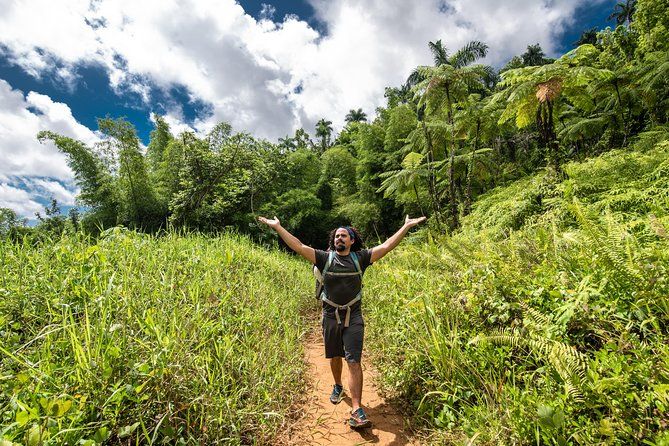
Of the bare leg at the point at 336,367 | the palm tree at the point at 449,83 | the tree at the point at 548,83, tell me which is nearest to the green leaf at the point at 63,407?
the bare leg at the point at 336,367

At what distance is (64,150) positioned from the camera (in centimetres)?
2139

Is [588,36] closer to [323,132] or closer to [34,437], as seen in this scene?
[323,132]

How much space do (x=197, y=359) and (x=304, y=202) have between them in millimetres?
21129

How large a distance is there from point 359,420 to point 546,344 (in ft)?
6.08

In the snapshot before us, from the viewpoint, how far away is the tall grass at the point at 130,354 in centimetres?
186

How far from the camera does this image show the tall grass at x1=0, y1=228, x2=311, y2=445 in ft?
6.10

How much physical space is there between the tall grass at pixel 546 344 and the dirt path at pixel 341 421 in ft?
0.74

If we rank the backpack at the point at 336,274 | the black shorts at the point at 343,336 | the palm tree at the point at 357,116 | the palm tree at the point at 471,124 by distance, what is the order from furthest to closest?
the palm tree at the point at 357,116, the palm tree at the point at 471,124, the backpack at the point at 336,274, the black shorts at the point at 343,336

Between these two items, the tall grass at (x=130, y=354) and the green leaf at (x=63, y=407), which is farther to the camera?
the tall grass at (x=130, y=354)

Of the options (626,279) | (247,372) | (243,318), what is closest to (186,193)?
(243,318)

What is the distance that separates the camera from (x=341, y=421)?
3.24m

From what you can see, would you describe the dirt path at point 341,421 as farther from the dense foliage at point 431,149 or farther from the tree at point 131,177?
the tree at point 131,177

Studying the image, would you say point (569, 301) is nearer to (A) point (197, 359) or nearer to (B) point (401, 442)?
(B) point (401, 442)

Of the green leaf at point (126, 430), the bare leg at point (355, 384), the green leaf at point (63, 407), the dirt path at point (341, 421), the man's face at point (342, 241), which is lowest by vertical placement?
the dirt path at point (341, 421)
